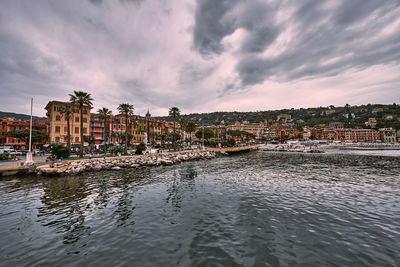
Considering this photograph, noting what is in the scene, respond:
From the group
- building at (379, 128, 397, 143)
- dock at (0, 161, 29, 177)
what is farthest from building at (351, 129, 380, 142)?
dock at (0, 161, 29, 177)

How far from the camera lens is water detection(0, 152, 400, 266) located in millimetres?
8352

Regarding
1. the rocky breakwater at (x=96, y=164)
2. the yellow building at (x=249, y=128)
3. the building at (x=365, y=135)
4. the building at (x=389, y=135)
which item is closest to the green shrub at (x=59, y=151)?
the rocky breakwater at (x=96, y=164)

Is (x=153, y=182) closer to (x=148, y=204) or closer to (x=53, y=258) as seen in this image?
(x=148, y=204)

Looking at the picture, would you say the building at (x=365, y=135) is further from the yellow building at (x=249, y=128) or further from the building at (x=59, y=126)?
the building at (x=59, y=126)

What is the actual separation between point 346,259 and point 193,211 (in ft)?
31.2

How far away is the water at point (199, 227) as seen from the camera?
835cm

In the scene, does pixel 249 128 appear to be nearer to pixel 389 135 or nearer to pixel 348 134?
pixel 348 134

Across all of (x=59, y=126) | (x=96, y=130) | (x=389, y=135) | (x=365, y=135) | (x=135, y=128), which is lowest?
(x=389, y=135)

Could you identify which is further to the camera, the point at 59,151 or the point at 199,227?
the point at 59,151

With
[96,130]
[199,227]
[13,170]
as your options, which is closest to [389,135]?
[199,227]

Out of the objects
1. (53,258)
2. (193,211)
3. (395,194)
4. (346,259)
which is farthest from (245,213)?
(395,194)

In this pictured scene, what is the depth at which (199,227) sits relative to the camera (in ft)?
37.2

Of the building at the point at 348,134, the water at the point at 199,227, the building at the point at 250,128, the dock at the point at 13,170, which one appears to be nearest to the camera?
the water at the point at 199,227

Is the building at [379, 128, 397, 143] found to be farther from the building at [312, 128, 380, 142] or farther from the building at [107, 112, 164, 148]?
the building at [107, 112, 164, 148]
